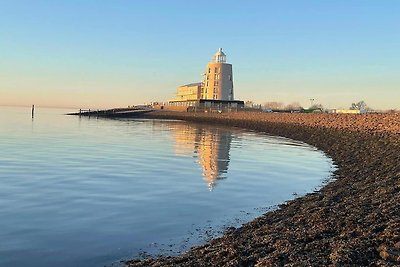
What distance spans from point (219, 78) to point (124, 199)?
327 ft

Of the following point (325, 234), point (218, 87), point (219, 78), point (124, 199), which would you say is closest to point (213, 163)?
point (124, 199)

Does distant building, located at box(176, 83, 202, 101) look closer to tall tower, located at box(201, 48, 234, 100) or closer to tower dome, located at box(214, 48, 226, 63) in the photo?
tall tower, located at box(201, 48, 234, 100)

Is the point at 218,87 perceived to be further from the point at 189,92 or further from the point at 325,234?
the point at 325,234

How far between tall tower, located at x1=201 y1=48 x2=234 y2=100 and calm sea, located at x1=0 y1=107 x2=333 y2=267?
86922 millimetres

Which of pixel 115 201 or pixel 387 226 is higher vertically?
pixel 387 226

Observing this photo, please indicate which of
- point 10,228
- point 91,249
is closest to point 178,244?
point 91,249

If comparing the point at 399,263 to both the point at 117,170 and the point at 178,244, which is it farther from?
the point at 117,170

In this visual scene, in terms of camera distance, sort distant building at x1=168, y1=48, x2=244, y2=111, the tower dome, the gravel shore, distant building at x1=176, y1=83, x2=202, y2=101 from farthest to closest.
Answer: distant building at x1=176, y1=83, x2=202, y2=101 → the tower dome → distant building at x1=168, y1=48, x2=244, y2=111 → the gravel shore

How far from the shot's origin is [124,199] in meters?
13.2

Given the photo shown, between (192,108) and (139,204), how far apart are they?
312ft

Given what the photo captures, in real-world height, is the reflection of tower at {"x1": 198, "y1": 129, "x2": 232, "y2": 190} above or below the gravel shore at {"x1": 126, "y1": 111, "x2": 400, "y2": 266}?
below

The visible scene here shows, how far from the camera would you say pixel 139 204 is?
12.7 metres

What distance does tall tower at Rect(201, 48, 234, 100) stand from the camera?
110m

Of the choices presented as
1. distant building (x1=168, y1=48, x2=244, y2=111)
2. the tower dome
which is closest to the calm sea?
distant building (x1=168, y1=48, x2=244, y2=111)
